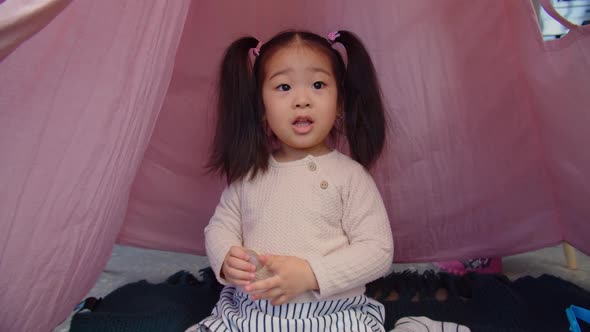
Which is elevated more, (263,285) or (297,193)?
(297,193)

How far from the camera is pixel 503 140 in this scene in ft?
4.15

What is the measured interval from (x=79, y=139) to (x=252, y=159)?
33 centimetres

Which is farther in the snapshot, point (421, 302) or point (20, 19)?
point (421, 302)

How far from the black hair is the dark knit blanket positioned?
0.98 ft

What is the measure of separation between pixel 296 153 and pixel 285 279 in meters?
0.28

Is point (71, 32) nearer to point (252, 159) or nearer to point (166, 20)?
point (166, 20)

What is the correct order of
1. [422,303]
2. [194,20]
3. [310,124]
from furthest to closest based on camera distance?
[194,20] → [422,303] → [310,124]

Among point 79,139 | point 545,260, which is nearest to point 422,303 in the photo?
point 545,260

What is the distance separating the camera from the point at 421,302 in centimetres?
118

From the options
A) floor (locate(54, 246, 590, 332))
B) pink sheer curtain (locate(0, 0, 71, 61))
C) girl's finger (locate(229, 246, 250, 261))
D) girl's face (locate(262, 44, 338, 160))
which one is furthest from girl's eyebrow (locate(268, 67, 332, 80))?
floor (locate(54, 246, 590, 332))

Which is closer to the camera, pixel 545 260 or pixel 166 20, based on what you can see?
pixel 166 20

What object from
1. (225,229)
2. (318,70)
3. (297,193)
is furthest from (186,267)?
(318,70)

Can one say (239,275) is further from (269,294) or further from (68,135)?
(68,135)

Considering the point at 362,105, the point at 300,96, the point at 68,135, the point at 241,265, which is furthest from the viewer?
the point at 362,105
